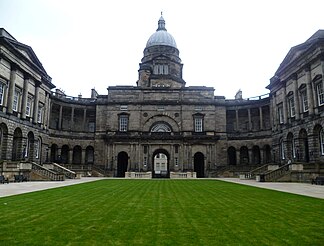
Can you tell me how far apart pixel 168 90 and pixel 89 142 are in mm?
15763

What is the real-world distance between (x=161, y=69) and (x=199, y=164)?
767 inches

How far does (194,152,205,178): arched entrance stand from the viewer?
4728 cm

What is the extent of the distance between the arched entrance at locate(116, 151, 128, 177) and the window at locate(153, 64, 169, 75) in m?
17.4

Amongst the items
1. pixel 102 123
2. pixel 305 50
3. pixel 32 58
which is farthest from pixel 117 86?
pixel 305 50

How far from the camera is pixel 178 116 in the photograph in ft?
156

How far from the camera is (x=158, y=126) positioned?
4806 cm

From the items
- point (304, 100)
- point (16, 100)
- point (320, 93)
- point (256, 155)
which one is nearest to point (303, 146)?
point (304, 100)

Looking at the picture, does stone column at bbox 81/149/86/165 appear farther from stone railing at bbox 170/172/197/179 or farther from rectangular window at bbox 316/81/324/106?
rectangular window at bbox 316/81/324/106

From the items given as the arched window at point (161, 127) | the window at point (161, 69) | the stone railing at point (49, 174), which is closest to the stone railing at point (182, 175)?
the arched window at point (161, 127)

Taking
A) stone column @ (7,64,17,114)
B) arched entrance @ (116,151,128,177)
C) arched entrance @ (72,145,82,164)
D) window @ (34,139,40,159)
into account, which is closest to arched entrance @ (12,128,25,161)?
stone column @ (7,64,17,114)

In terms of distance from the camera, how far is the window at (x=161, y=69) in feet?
181

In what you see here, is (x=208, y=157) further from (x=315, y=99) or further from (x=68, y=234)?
(x=68, y=234)

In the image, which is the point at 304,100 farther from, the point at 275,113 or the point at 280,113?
the point at 275,113

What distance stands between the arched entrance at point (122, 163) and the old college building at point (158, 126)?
17 centimetres
